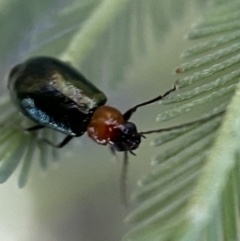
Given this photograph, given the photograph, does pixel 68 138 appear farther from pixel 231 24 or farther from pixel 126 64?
pixel 231 24

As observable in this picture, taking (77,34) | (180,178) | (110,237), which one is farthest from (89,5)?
(110,237)

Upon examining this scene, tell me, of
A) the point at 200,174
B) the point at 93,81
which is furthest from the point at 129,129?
the point at 200,174

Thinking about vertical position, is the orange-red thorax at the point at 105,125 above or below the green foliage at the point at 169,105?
below

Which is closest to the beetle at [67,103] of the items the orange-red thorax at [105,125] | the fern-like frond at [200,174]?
the orange-red thorax at [105,125]

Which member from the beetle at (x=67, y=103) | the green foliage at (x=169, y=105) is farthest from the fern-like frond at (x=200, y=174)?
the beetle at (x=67, y=103)

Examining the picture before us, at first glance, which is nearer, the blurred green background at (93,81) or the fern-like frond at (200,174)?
the fern-like frond at (200,174)

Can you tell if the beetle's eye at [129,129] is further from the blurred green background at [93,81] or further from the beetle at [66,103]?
the blurred green background at [93,81]
